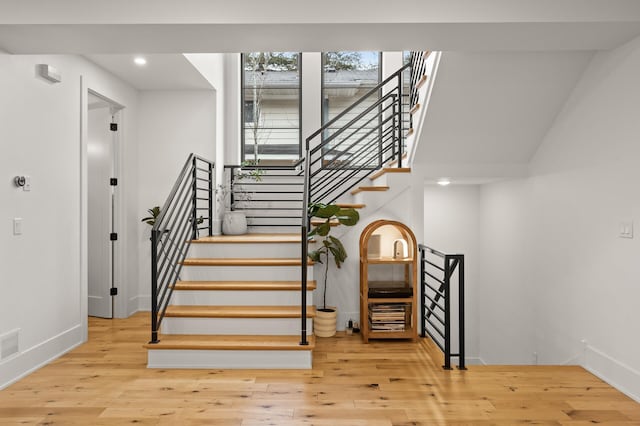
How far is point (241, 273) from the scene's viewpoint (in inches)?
166

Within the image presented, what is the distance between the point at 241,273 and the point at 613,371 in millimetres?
3040

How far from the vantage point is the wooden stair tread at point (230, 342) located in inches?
137

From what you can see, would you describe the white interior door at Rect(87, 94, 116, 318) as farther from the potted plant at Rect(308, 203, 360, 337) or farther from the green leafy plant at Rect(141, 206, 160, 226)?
the potted plant at Rect(308, 203, 360, 337)

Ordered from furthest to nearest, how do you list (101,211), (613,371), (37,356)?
(101,211), (37,356), (613,371)

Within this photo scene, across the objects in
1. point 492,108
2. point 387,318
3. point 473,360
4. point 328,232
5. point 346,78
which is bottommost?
point 473,360

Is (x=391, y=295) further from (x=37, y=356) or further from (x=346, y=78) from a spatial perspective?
(x=346, y=78)

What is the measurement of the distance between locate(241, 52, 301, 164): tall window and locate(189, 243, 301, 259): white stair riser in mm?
2251

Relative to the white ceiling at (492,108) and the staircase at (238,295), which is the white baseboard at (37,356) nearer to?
the staircase at (238,295)

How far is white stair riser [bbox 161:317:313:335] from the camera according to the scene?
12.4ft

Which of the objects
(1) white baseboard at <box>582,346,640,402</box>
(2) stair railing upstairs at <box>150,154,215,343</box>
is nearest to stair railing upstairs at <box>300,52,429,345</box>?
(2) stair railing upstairs at <box>150,154,215,343</box>

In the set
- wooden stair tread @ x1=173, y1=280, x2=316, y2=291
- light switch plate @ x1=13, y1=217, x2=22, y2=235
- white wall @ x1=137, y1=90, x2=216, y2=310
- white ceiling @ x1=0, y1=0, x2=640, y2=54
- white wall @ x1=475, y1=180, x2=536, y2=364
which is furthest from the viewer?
white wall @ x1=137, y1=90, x2=216, y2=310

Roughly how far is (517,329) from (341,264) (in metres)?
2.05

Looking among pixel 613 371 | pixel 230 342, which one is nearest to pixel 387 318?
pixel 230 342

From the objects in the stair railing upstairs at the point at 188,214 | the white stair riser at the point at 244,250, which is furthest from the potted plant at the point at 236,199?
the white stair riser at the point at 244,250
